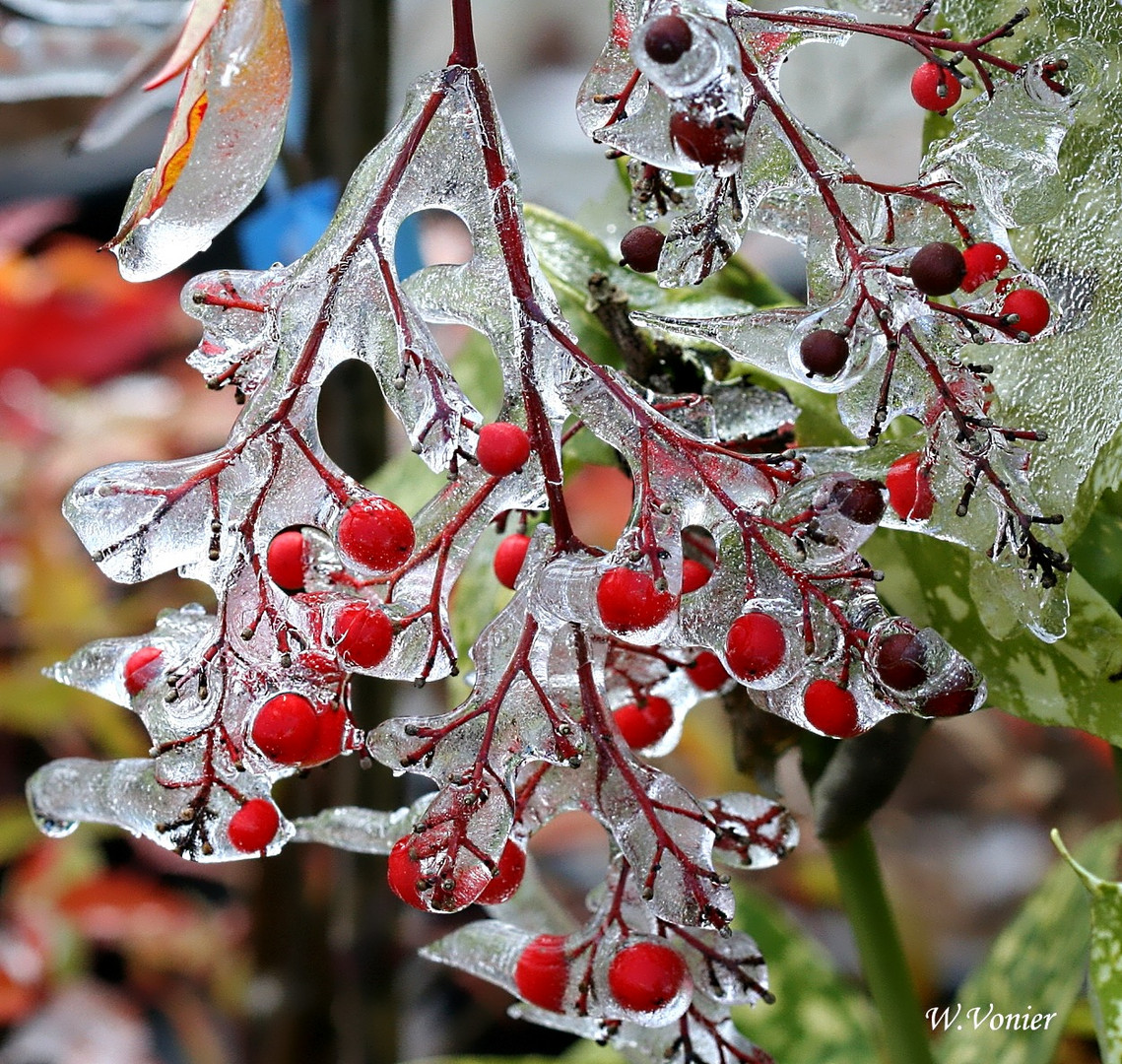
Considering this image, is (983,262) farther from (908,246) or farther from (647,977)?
(647,977)

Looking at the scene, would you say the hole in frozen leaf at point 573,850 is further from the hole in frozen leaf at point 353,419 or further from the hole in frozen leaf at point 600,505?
the hole in frozen leaf at point 353,419

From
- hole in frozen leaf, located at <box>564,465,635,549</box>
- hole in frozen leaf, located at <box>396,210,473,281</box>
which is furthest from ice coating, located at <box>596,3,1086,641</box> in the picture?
hole in frozen leaf, located at <box>564,465,635,549</box>

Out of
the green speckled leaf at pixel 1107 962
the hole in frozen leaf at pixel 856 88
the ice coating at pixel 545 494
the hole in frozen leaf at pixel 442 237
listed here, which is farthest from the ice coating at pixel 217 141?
the hole in frozen leaf at pixel 856 88

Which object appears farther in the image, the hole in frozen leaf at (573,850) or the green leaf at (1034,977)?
the hole in frozen leaf at (573,850)

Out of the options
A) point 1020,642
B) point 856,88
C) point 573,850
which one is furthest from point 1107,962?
point 573,850

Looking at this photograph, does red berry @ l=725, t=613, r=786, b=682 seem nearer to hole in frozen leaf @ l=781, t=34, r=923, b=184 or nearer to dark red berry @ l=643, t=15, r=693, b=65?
dark red berry @ l=643, t=15, r=693, b=65

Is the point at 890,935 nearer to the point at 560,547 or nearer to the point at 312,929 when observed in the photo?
the point at 560,547

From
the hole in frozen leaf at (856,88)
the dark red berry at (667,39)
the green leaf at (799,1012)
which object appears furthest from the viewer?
the hole in frozen leaf at (856,88)
